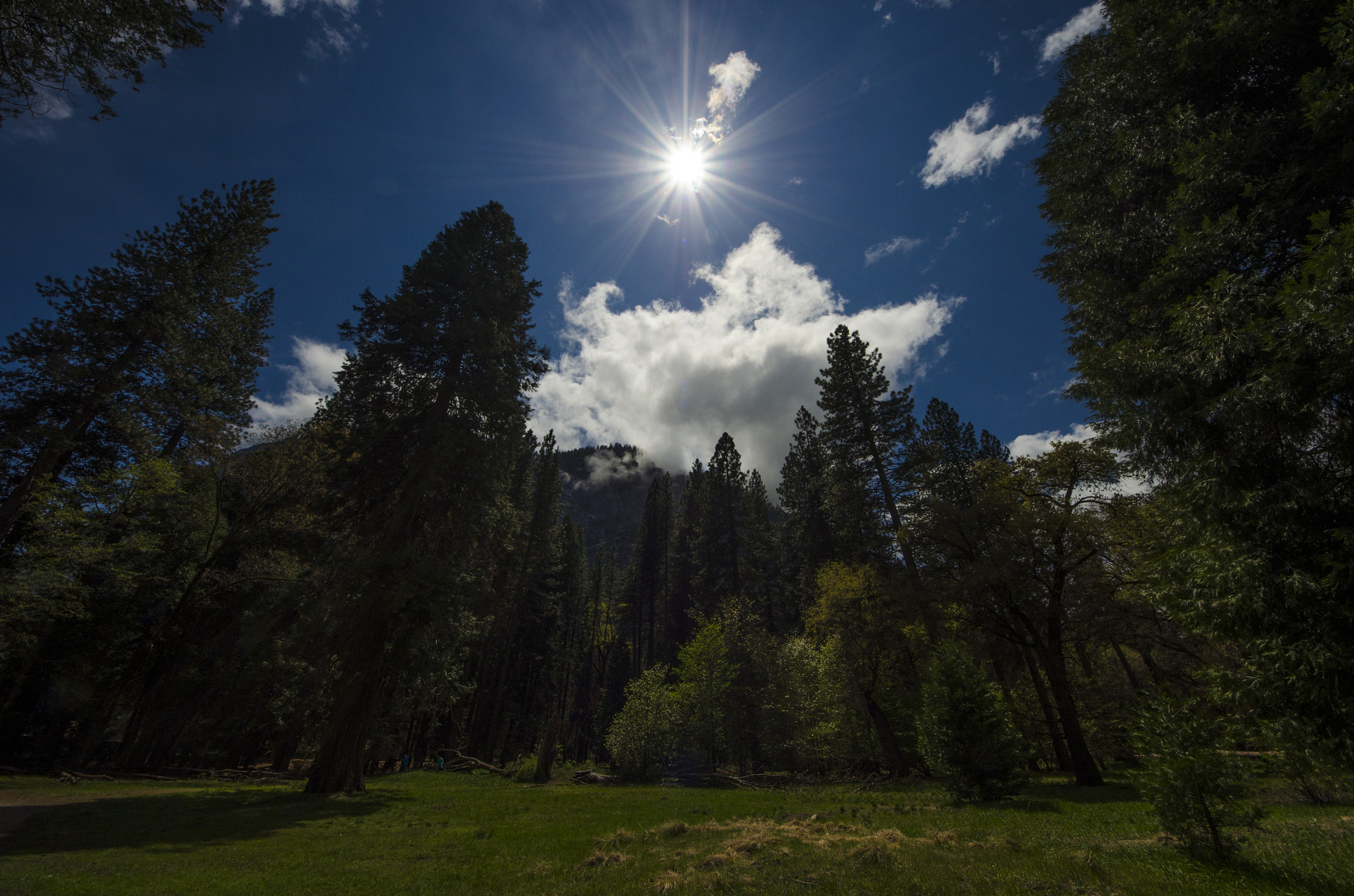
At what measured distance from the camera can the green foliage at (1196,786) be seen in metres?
5.39

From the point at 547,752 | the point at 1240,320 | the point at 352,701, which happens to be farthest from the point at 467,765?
the point at 1240,320

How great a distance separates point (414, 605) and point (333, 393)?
8.24m

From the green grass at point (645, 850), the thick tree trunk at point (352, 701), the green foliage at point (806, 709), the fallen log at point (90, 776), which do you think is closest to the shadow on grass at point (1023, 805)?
the green grass at point (645, 850)

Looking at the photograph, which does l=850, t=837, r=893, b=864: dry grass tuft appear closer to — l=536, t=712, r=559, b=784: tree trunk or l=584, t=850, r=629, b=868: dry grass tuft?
l=584, t=850, r=629, b=868: dry grass tuft

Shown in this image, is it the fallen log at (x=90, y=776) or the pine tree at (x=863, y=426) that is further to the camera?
the pine tree at (x=863, y=426)

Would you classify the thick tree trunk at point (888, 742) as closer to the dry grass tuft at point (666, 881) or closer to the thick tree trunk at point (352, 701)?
the dry grass tuft at point (666, 881)

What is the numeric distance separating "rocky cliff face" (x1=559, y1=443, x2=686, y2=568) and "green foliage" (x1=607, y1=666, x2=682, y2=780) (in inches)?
4987

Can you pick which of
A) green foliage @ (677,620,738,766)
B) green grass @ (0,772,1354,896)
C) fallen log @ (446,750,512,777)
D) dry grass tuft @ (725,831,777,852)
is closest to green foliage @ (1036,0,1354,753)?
green grass @ (0,772,1354,896)

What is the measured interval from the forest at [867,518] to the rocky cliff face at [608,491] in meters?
121

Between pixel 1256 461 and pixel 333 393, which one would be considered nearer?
pixel 1256 461

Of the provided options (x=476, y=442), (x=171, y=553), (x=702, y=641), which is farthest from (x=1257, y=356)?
(x=171, y=553)

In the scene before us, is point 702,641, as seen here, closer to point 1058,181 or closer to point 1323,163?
point 1058,181

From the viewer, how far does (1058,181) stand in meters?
11.5

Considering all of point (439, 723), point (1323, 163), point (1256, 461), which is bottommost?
point (439, 723)
